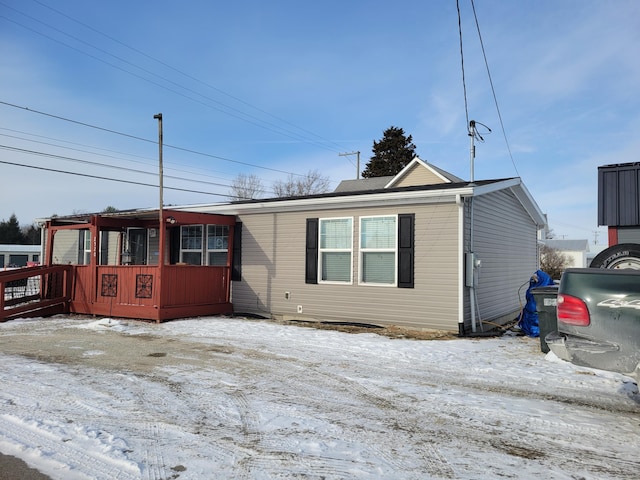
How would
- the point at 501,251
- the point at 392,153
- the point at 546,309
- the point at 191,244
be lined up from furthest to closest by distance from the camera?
the point at 392,153
the point at 191,244
the point at 501,251
the point at 546,309

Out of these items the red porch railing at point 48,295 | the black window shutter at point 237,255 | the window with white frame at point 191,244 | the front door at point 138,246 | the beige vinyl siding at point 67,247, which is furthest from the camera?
the beige vinyl siding at point 67,247

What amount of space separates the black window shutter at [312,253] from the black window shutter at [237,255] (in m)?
2.06

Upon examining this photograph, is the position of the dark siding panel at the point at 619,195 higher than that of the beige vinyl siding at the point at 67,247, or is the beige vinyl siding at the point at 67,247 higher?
the dark siding panel at the point at 619,195

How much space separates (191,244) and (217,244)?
2.91ft

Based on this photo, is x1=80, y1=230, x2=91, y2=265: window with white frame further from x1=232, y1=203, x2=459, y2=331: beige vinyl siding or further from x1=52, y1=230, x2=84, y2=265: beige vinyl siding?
x1=232, y1=203, x2=459, y2=331: beige vinyl siding

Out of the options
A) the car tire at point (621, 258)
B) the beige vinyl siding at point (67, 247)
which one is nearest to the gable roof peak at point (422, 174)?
the beige vinyl siding at point (67, 247)

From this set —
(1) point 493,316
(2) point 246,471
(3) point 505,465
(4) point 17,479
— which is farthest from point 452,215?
(4) point 17,479

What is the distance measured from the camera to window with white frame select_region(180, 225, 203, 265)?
12.5 meters

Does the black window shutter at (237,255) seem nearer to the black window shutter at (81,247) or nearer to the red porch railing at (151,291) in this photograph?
the red porch railing at (151,291)

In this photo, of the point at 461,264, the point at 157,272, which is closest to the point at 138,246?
the point at 157,272

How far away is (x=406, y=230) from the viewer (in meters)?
9.34

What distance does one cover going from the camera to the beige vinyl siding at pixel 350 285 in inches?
352

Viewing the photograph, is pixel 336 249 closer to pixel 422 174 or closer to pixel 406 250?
pixel 406 250

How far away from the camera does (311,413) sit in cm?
426
